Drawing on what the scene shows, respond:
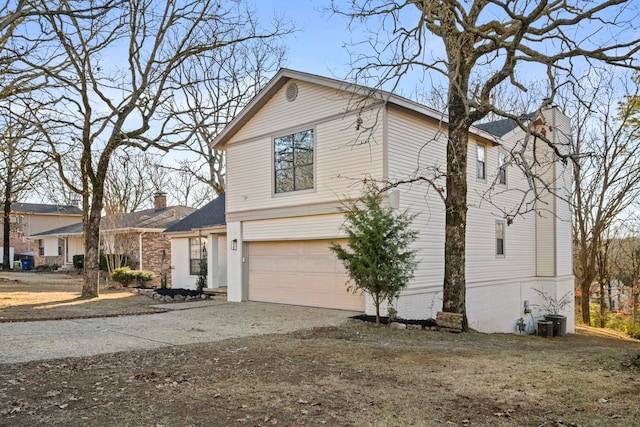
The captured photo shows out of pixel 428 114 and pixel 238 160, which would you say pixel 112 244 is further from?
pixel 428 114

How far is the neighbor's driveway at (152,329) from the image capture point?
855 cm

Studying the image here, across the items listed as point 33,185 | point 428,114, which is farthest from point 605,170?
point 33,185

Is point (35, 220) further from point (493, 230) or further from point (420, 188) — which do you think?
point (420, 188)

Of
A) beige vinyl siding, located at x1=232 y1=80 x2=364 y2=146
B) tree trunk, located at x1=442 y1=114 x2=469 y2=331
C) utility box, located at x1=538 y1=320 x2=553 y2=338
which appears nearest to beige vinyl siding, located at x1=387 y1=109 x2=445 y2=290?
tree trunk, located at x1=442 y1=114 x2=469 y2=331

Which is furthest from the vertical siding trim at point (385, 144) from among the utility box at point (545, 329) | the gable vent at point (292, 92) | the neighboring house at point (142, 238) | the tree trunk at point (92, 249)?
the neighboring house at point (142, 238)

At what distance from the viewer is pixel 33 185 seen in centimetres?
1538

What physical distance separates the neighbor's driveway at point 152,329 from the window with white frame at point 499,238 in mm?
7369

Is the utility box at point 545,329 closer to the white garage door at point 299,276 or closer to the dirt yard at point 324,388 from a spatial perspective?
the white garage door at point 299,276

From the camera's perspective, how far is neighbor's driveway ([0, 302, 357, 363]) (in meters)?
8.55

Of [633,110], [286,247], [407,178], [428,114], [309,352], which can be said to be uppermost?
[633,110]

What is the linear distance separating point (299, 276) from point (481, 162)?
731 centimetres

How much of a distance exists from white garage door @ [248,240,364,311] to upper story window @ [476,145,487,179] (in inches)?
244

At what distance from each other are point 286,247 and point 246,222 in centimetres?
184

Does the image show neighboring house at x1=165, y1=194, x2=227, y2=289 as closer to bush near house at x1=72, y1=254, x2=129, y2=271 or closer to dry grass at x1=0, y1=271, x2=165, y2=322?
dry grass at x1=0, y1=271, x2=165, y2=322
